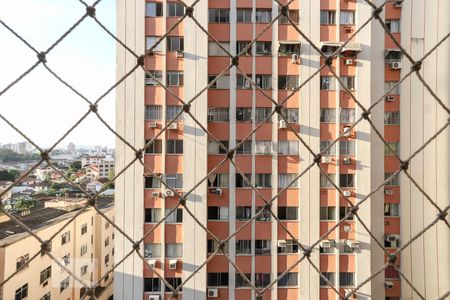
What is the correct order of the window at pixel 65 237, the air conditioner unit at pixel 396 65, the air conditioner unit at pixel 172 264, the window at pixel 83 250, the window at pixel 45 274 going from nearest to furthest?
the air conditioner unit at pixel 172 264
the air conditioner unit at pixel 396 65
the window at pixel 45 274
the window at pixel 65 237
the window at pixel 83 250

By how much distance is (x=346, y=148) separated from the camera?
3160mm

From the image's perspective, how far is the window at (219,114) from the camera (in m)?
3.18

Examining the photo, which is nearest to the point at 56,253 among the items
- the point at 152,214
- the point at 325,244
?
the point at 152,214

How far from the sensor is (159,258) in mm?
3033

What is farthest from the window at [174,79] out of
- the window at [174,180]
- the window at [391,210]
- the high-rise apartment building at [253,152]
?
the window at [391,210]

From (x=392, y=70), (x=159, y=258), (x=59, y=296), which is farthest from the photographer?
(x=59, y=296)

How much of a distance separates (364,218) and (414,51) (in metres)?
1.89

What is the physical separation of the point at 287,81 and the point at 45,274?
3796 mm

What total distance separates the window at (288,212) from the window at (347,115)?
1.11 meters

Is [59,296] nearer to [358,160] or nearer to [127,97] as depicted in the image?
[127,97]

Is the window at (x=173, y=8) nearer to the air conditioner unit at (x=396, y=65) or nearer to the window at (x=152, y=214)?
the window at (x=152, y=214)

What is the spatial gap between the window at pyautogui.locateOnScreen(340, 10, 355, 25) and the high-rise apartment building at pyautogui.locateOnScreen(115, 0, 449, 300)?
0.01 metres

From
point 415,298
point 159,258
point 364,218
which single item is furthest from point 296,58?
point 415,298

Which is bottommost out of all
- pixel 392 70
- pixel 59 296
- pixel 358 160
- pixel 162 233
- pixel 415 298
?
pixel 59 296
